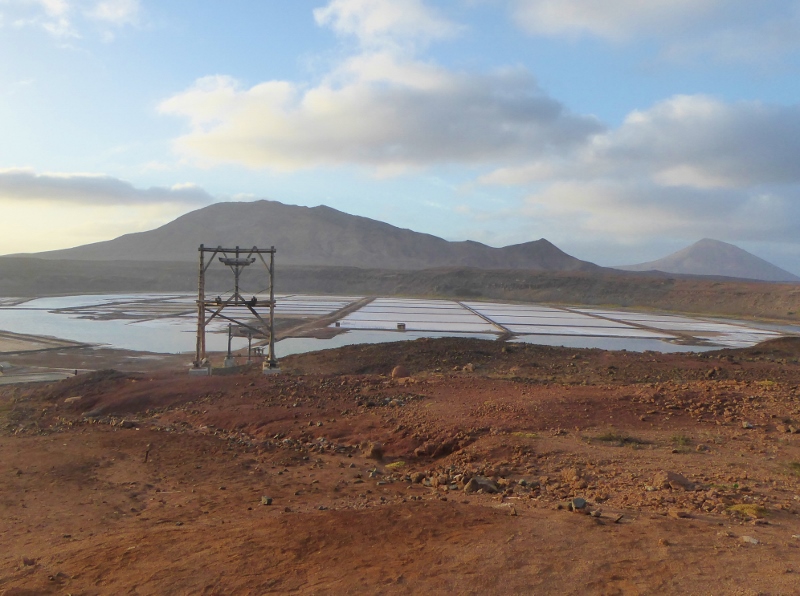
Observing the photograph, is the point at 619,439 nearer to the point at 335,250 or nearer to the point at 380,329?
the point at 380,329

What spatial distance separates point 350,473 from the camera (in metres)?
8.80

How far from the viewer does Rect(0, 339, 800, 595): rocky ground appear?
5.02m

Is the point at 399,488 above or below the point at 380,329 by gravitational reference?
above

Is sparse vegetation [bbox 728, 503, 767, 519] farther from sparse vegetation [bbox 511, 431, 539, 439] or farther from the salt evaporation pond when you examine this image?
the salt evaporation pond

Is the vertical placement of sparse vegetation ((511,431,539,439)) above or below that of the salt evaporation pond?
above

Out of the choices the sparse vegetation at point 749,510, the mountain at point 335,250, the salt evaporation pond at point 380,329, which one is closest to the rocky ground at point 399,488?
the sparse vegetation at point 749,510

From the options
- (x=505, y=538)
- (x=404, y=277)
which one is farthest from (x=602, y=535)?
(x=404, y=277)

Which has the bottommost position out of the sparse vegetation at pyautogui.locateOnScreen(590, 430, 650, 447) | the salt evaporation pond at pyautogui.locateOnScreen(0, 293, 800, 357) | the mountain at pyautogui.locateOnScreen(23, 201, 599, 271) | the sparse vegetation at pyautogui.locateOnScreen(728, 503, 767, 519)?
the salt evaporation pond at pyautogui.locateOnScreen(0, 293, 800, 357)

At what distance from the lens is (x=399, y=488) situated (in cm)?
793

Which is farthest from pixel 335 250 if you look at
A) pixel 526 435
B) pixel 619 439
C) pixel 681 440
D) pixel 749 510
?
pixel 749 510

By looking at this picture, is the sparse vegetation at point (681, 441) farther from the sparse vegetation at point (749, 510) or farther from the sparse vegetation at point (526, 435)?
the sparse vegetation at point (749, 510)

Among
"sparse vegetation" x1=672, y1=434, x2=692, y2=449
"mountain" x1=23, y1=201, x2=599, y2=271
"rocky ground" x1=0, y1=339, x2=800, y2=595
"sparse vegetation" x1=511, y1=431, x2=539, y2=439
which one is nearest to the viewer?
"rocky ground" x1=0, y1=339, x2=800, y2=595

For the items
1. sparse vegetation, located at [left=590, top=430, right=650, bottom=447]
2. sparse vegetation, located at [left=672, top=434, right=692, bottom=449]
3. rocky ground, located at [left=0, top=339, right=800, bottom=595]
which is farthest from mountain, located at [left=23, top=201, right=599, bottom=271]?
sparse vegetation, located at [left=672, top=434, right=692, bottom=449]

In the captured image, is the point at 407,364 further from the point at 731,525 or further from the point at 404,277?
the point at 404,277
